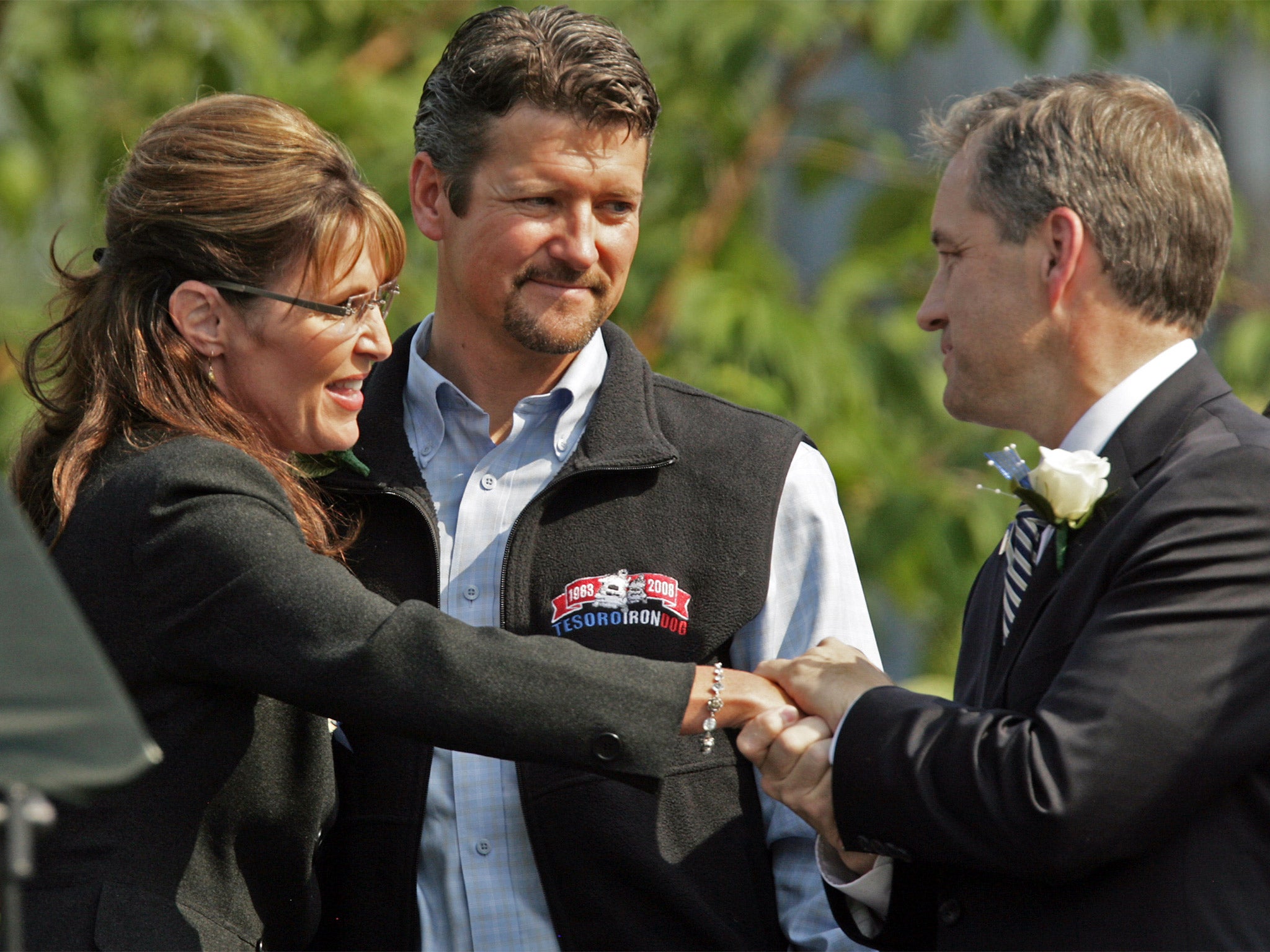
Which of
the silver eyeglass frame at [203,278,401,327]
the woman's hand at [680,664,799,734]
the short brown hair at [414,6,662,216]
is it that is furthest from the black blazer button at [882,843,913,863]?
the short brown hair at [414,6,662,216]

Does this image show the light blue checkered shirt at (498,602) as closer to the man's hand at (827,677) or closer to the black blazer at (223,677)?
the man's hand at (827,677)

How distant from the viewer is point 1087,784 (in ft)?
7.48

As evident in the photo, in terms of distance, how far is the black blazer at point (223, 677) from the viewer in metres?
2.45

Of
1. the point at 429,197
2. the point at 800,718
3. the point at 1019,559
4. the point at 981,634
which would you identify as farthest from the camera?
the point at 429,197

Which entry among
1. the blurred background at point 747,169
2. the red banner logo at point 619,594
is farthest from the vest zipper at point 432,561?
the blurred background at point 747,169

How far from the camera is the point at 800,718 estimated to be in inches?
113

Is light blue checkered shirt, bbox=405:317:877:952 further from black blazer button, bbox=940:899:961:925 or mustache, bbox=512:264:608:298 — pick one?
black blazer button, bbox=940:899:961:925

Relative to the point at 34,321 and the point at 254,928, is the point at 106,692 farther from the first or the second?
the point at 34,321

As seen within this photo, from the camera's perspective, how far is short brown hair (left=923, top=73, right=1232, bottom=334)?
2621 mm

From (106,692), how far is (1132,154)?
182cm

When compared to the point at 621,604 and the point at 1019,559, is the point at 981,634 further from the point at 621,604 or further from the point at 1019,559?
the point at 621,604

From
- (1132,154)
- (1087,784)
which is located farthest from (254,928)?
(1132,154)

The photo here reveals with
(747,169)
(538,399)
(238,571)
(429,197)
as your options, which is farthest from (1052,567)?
(747,169)

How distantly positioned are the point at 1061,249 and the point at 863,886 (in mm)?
1146
